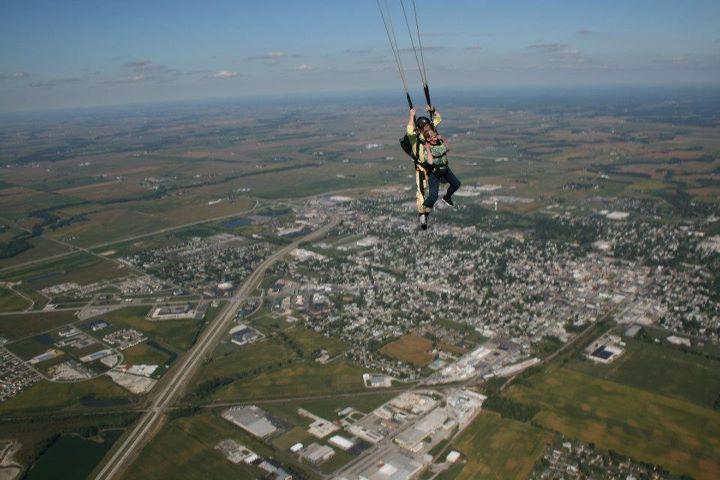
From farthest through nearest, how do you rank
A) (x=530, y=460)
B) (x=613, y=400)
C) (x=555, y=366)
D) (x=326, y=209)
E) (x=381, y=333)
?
1. (x=326, y=209)
2. (x=381, y=333)
3. (x=555, y=366)
4. (x=613, y=400)
5. (x=530, y=460)

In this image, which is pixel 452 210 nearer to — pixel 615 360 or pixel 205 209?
pixel 205 209

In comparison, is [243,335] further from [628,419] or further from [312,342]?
[628,419]

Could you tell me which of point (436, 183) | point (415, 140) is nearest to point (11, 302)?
point (436, 183)

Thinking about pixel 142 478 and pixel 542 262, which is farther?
pixel 542 262

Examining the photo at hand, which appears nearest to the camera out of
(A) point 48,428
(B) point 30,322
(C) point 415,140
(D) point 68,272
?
(C) point 415,140

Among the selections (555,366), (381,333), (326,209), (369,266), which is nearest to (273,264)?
(369,266)

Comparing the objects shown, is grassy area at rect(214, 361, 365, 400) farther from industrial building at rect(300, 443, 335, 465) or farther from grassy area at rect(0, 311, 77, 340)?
grassy area at rect(0, 311, 77, 340)
